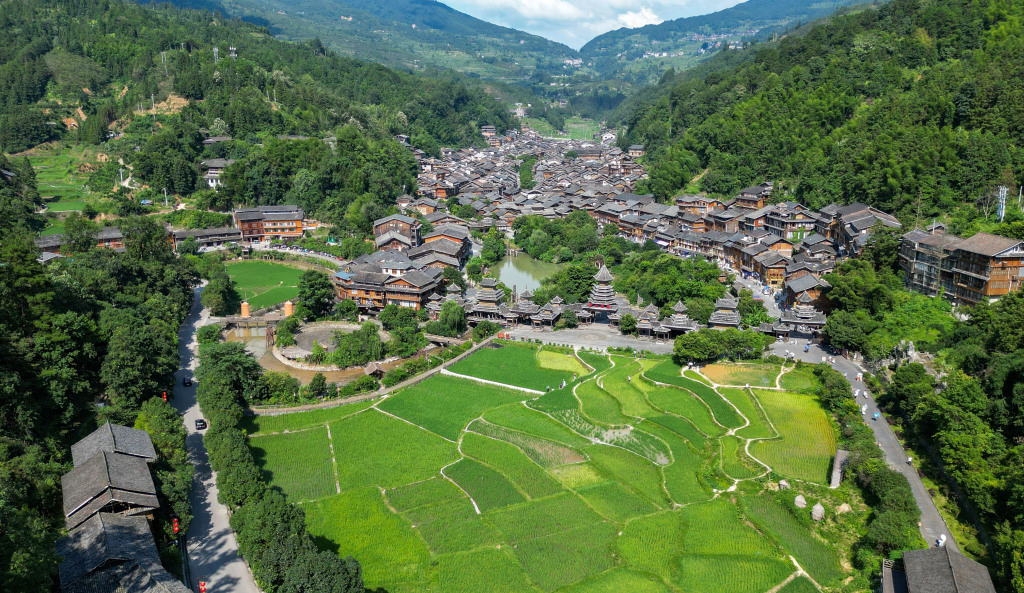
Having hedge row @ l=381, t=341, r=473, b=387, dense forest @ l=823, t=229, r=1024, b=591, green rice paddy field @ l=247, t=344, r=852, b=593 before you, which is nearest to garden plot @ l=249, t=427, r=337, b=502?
green rice paddy field @ l=247, t=344, r=852, b=593

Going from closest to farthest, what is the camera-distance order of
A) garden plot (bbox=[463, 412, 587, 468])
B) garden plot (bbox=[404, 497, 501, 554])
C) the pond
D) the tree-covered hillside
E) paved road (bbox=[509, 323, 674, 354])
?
1. garden plot (bbox=[404, 497, 501, 554])
2. garden plot (bbox=[463, 412, 587, 468])
3. paved road (bbox=[509, 323, 674, 354])
4. the pond
5. the tree-covered hillside

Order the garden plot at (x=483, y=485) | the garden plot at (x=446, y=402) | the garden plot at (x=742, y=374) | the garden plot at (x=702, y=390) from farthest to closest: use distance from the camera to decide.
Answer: the garden plot at (x=742, y=374)
the garden plot at (x=446, y=402)
the garden plot at (x=702, y=390)
the garden plot at (x=483, y=485)

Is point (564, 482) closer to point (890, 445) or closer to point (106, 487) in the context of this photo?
point (890, 445)

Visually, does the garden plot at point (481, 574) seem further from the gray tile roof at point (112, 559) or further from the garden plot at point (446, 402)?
the garden plot at point (446, 402)

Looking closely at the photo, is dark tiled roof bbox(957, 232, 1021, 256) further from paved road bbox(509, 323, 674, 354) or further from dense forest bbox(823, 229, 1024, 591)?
paved road bbox(509, 323, 674, 354)

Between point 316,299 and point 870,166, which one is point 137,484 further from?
point 870,166

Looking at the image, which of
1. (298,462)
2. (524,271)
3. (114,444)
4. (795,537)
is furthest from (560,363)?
(114,444)

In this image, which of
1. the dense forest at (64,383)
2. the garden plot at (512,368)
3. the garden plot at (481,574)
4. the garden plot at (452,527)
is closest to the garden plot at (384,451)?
the garden plot at (452,527)
